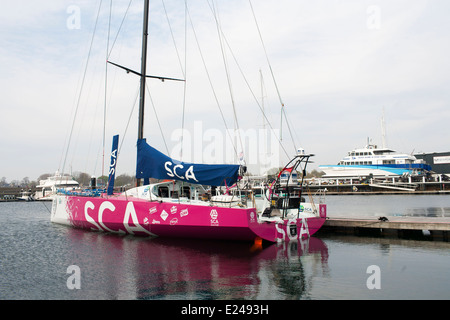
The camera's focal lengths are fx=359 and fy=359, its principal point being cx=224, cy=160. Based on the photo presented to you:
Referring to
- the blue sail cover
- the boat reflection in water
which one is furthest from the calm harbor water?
the blue sail cover

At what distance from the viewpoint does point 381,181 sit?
192ft

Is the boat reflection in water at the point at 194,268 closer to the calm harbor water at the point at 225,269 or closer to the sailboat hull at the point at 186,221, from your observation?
the calm harbor water at the point at 225,269

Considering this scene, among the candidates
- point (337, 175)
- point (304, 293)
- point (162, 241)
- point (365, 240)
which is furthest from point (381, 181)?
point (304, 293)

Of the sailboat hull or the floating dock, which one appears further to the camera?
the floating dock

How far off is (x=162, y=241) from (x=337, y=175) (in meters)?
55.7

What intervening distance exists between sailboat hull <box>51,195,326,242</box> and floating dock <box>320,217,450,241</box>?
7.14 ft

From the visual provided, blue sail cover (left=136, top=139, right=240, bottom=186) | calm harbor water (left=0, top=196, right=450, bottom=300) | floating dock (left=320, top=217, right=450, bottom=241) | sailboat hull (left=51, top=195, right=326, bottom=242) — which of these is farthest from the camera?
floating dock (left=320, top=217, right=450, bottom=241)

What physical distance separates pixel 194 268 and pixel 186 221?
291 centimetres

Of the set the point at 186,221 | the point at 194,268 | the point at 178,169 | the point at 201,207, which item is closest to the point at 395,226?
the point at 201,207

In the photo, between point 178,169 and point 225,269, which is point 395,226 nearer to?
point 225,269

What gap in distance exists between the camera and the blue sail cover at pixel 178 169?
Result: 12305mm

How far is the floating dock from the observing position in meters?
12.7

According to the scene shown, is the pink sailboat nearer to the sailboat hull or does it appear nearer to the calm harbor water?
the sailboat hull
